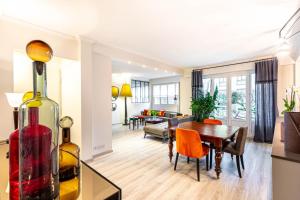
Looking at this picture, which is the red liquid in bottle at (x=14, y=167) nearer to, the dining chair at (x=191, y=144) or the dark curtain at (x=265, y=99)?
the dining chair at (x=191, y=144)

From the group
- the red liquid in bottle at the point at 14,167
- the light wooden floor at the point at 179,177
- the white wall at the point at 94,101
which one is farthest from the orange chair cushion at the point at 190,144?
the red liquid in bottle at the point at 14,167

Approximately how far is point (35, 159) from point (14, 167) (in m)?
0.19

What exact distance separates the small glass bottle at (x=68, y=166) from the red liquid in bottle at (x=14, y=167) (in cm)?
19

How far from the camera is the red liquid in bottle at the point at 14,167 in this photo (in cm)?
63

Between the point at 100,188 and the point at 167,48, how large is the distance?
3.50 metres

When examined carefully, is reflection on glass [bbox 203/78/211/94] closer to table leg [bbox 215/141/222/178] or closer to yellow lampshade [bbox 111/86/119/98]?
table leg [bbox 215/141/222/178]

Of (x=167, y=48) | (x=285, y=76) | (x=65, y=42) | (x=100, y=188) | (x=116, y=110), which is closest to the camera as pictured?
(x=100, y=188)

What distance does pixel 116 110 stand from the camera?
7254 mm

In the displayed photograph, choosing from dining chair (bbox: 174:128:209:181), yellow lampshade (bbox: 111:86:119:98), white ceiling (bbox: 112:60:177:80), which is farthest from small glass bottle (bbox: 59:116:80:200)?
yellow lampshade (bbox: 111:86:119:98)

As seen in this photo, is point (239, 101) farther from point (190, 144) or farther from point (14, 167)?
point (14, 167)

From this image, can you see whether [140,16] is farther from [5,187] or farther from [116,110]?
[116,110]

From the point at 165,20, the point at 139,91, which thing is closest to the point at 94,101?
the point at 165,20

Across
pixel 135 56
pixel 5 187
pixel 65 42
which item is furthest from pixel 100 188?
pixel 135 56

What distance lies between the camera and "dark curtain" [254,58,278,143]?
4.14 meters
